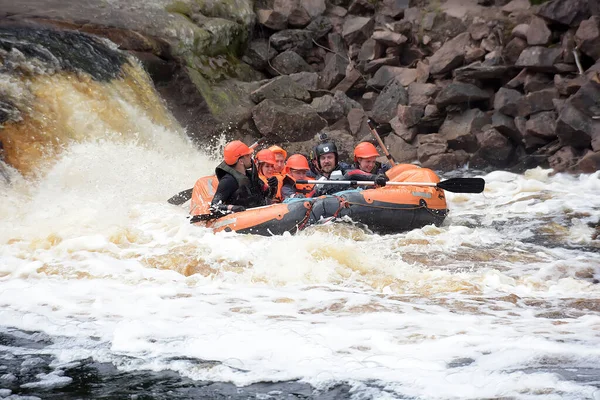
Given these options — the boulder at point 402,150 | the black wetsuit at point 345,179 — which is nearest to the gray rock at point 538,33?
the boulder at point 402,150

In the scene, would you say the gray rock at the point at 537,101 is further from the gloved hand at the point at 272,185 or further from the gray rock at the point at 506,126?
the gloved hand at the point at 272,185

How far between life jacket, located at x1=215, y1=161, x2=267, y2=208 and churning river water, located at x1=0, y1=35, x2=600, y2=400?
0.60 m

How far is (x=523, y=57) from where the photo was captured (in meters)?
12.9

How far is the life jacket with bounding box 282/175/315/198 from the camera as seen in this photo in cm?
861

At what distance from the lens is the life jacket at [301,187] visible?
8606 mm

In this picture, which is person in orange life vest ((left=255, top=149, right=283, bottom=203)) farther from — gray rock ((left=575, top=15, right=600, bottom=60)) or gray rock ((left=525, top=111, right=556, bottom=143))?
gray rock ((left=575, top=15, right=600, bottom=60))

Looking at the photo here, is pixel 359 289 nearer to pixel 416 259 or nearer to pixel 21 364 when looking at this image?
pixel 416 259

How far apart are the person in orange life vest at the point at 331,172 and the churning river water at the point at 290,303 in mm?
930

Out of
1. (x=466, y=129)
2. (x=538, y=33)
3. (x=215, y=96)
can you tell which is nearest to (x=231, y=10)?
(x=215, y=96)

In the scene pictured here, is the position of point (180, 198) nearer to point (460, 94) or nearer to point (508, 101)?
point (460, 94)

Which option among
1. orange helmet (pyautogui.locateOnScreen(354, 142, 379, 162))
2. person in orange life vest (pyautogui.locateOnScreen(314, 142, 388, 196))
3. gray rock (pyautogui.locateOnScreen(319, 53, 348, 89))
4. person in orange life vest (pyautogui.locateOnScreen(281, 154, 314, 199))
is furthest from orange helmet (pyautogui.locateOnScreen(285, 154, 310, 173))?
gray rock (pyautogui.locateOnScreen(319, 53, 348, 89))

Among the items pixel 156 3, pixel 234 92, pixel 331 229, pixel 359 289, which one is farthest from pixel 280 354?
pixel 156 3

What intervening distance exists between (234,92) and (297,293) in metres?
9.72

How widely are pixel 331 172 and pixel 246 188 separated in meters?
1.16
